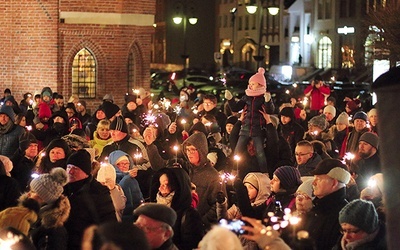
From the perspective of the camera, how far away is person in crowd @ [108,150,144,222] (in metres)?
10.5

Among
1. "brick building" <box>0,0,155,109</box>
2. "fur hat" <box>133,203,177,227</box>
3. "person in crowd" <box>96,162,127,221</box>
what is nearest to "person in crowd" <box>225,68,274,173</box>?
"person in crowd" <box>96,162,127,221</box>

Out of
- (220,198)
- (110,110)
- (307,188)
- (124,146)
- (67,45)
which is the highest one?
(67,45)

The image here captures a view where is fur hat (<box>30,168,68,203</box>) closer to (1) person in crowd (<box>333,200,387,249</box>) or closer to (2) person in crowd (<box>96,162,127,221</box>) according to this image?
(2) person in crowd (<box>96,162,127,221</box>)

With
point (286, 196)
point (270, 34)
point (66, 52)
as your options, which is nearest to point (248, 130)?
point (286, 196)

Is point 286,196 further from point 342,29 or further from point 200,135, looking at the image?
point 342,29

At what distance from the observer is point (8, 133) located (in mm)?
15359

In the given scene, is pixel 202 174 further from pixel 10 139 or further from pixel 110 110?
pixel 110 110

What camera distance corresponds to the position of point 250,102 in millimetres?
14898

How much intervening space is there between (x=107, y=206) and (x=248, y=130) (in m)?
6.05

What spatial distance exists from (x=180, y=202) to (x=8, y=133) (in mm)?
7149

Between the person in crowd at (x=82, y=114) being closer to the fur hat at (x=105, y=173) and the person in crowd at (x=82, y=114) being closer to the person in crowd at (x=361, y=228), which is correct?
the fur hat at (x=105, y=173)

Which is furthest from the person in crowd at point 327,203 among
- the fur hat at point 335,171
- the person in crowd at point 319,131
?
the person in crowd at point 319,131

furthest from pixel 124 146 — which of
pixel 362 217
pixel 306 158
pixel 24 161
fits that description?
pixel 362 217

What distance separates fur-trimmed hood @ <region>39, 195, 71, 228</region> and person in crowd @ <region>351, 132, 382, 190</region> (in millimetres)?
4913
